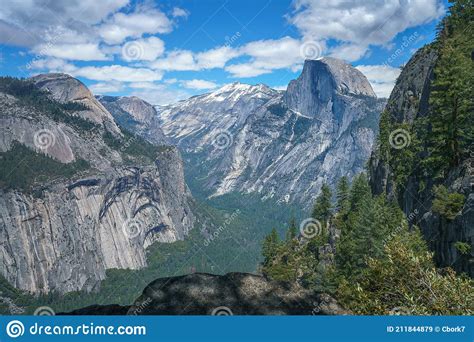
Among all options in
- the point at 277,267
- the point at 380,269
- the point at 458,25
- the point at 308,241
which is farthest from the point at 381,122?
the point at 380,269

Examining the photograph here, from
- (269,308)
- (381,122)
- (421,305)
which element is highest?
(381,122)

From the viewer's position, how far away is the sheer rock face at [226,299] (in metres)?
14.1

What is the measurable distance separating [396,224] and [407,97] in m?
35.6

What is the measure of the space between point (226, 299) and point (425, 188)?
44.0 meters

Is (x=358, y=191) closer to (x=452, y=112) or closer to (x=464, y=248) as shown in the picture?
(x=452, y=112)

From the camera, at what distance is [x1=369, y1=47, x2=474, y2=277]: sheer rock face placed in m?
33.8

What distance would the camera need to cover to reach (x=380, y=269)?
15.5 metres

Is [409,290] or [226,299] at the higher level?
[226,299]

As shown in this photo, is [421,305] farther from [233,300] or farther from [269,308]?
[233,300]

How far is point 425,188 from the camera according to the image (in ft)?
168

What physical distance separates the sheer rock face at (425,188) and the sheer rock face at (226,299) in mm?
22133

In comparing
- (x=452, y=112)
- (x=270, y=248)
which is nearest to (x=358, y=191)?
(x=270, y=248)

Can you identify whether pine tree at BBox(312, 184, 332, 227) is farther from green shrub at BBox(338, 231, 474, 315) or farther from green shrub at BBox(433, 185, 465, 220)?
green shrub at BBox(338, 231, 474, 315)

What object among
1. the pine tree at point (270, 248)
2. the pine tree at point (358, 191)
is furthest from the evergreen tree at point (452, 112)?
the pine tree at point (270, 248)
